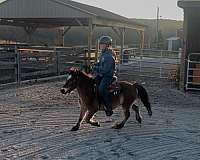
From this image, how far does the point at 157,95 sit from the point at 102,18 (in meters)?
9.54

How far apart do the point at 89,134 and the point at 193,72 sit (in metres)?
7.49

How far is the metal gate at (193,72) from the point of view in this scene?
43.9ft

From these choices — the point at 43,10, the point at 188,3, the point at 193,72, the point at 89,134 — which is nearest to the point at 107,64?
the point at 89,134

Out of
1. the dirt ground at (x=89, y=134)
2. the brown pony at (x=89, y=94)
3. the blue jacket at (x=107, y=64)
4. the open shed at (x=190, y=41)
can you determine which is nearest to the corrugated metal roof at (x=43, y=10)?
the open shed at (x=190, y=41)

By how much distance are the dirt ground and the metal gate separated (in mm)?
2455

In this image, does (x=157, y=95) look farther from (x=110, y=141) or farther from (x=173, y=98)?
(x=110, y=141)

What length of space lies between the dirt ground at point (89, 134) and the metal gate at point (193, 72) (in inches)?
96.6

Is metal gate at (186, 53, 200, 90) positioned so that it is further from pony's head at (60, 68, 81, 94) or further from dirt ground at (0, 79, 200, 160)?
pony's head at (60, 68, 81, 94)

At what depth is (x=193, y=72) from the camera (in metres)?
13.7

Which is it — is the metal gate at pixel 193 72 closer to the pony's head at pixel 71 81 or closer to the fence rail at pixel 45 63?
the fence rail at pixel 45 63

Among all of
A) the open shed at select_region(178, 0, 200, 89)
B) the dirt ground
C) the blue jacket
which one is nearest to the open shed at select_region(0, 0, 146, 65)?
the open shed at select_region(178, 0, 200, 89)

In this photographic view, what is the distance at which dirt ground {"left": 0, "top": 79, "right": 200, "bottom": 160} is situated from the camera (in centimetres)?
594

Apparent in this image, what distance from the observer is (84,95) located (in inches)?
291

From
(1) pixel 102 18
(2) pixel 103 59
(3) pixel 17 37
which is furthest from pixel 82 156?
(3) pixel 17 37
